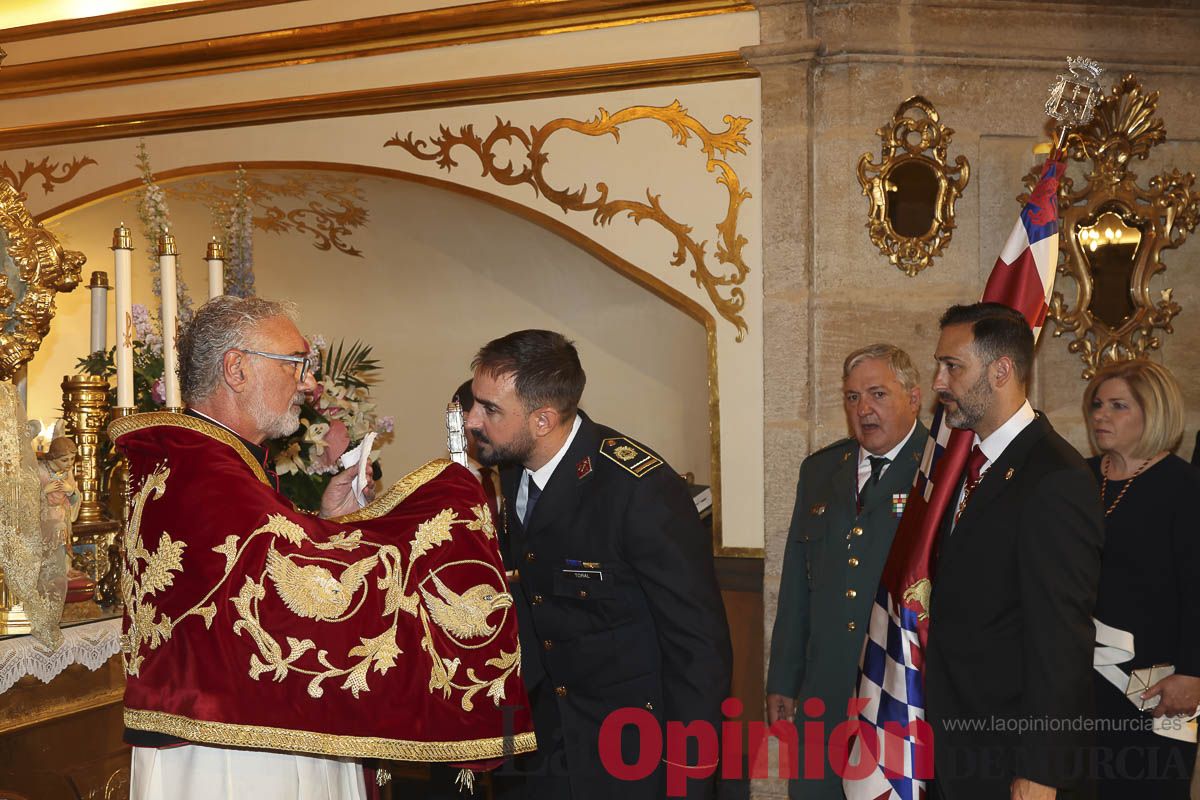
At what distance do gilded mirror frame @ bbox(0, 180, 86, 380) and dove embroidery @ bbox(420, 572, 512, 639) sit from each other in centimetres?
158

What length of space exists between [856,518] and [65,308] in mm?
5007

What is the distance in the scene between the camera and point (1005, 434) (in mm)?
2826

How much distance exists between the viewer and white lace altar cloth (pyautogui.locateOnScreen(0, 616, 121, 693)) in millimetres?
2908

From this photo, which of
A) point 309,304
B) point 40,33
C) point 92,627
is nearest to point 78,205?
point 40,33

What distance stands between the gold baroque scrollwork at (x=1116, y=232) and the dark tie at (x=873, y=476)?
1.48 m

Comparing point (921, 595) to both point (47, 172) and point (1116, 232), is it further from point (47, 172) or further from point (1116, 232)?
point (47, 172)

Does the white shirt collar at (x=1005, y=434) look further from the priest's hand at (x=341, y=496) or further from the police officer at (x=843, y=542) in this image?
the priest's hand at (x=341, y=496)

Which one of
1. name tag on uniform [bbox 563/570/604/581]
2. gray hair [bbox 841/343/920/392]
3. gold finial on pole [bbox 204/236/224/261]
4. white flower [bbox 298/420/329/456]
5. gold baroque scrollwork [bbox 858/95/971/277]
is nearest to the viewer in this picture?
name tag on uniform [bbox 563/570/604/581]

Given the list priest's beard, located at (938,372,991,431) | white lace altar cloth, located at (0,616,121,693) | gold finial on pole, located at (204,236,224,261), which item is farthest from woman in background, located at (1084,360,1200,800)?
white lace altar cloth, located at (0,616,121,693)

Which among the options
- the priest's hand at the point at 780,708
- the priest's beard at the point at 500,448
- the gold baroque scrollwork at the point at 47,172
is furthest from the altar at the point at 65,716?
the gold baroque scrollwork at the point at 47,172

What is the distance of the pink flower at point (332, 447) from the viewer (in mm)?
3629

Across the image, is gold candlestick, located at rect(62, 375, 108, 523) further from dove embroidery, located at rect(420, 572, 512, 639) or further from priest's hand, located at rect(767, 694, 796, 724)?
priest's hand, located at rect(767, 694, 796, 724)

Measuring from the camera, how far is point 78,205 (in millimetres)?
5723

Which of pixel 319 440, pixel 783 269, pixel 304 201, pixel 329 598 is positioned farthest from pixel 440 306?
pixel 329 598
